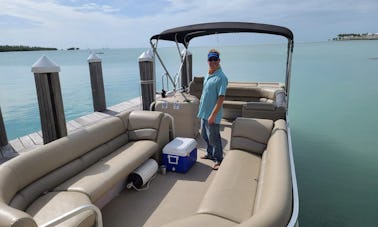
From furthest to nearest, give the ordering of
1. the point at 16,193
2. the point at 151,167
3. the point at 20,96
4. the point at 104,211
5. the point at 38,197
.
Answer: the point at 20,96 < the point at 151,167 < the point at 104,211 < the point at 38,197 < the point at 16,193

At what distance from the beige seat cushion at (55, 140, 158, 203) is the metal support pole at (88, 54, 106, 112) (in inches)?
124

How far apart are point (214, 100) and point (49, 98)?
2128mm

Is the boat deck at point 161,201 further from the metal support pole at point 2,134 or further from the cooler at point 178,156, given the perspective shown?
the metal support pole at point 2,134

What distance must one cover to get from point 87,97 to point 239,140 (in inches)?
401

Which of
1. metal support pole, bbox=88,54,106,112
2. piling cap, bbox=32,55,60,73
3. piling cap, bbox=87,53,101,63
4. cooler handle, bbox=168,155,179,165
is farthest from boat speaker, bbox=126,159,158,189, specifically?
piling cap, bbox=87,53,101,63

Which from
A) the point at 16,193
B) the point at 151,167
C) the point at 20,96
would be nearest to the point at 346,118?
the point at 151,167

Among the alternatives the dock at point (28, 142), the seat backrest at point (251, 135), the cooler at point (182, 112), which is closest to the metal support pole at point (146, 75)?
the dock at point (28, 142)

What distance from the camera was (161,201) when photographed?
9.24ft

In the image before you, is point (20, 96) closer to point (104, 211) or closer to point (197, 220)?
point (104, 211)

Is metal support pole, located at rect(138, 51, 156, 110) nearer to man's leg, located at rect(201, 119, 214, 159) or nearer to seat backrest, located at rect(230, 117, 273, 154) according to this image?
man's leg, located at rect(201, 119, 214, 159)

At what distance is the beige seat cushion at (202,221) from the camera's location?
174cm

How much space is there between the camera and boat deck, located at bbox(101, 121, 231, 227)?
254 centimetres

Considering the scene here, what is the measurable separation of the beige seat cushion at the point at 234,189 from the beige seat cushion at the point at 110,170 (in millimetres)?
904

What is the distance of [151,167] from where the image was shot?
10.4 feet
